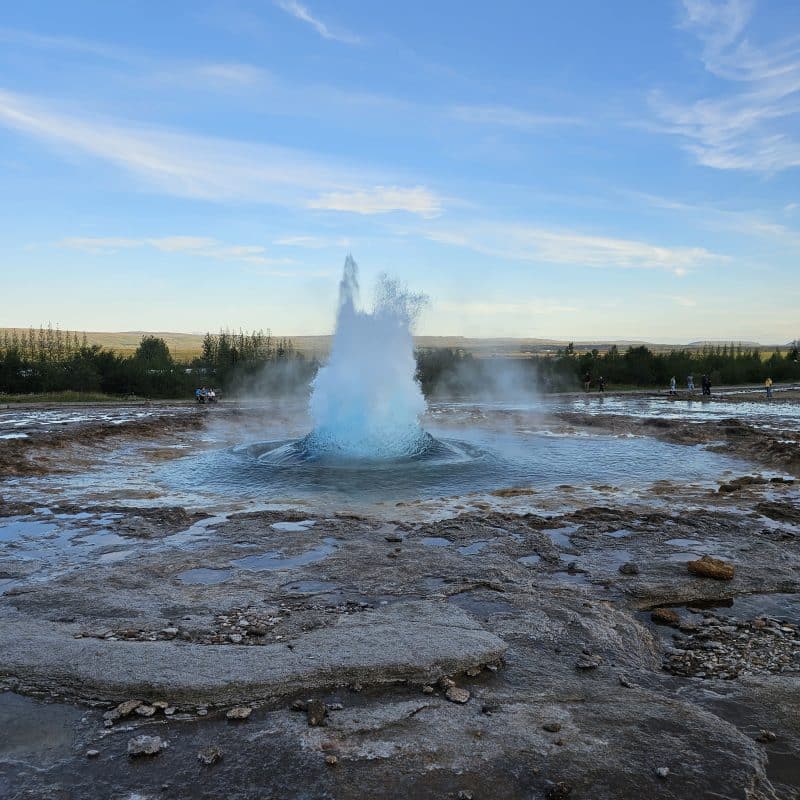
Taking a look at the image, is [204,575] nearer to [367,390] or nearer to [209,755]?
[209,755]

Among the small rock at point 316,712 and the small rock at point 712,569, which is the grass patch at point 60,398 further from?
the small rock at point 316,712

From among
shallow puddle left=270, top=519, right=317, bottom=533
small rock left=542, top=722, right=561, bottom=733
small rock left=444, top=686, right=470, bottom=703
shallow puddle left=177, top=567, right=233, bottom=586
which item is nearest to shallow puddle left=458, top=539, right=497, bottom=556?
shallow puddle left=270, top=519, right=317, bottom=533

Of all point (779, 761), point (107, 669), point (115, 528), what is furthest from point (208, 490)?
point (779, 761)

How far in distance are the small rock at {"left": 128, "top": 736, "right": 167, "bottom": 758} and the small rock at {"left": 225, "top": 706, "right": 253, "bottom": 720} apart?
1.38 feet

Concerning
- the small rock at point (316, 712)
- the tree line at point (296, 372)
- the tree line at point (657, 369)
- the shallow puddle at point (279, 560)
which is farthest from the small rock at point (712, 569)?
the tree line at point (657, 369)

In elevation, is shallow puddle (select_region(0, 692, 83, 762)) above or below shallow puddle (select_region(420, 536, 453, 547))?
above

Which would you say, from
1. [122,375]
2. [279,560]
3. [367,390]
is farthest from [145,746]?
[122,375]

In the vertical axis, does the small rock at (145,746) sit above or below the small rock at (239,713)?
below

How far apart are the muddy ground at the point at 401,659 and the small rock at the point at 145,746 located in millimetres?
33

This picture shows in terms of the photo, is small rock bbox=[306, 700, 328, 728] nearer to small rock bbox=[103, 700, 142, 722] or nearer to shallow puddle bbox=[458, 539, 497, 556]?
small rock bbox=[103, 700, 142, 722]

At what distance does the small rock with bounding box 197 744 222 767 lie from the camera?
3744 mm

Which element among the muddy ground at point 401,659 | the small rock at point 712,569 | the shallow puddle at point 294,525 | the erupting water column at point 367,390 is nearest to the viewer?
the muddy ground at point 401,659

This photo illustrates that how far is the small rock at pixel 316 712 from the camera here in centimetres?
410

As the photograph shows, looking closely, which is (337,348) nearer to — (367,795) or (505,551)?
(505,551)
